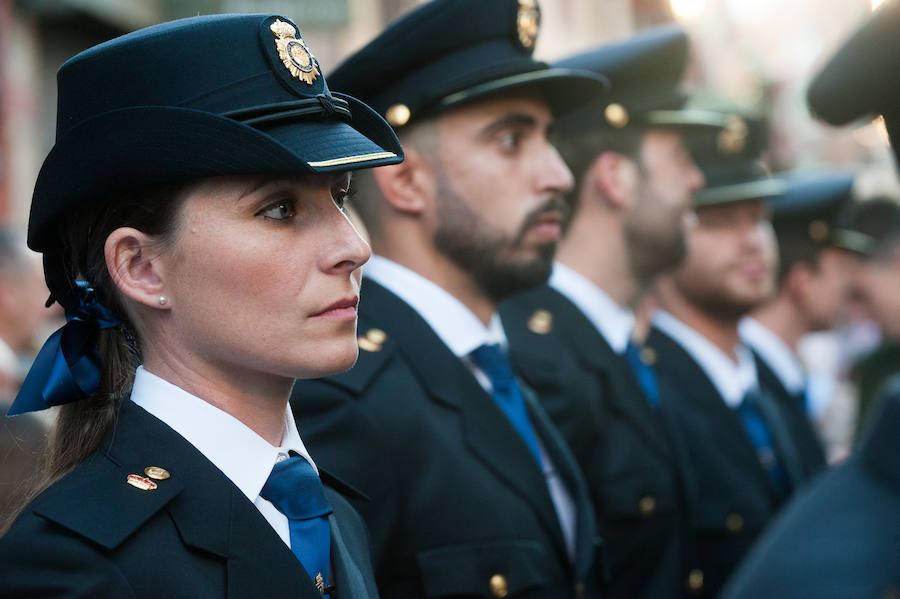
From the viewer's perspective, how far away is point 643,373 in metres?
4.86

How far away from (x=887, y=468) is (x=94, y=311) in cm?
140

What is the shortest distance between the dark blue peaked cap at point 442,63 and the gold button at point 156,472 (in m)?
1.62

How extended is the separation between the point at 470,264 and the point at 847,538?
188 cm

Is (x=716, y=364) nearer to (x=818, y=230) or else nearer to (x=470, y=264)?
(x=818, y=230)

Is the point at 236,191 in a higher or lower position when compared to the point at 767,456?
higher

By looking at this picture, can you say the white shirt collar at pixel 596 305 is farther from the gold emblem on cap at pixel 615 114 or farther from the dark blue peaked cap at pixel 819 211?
the dark blue peaked cap at pixel 819 211

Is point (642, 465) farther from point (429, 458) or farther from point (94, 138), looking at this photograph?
point (94, 138)

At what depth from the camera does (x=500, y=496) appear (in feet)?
9.98

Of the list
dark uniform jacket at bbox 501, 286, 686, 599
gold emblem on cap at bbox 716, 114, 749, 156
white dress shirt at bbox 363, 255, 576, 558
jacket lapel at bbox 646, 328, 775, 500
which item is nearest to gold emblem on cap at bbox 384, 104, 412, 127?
white dress shirt at bbox 363, 255, 576, 558

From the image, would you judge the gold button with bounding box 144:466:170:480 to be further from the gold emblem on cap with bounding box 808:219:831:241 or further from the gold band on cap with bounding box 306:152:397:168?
the gold emblem on cap with bounding box 808:219:831:241

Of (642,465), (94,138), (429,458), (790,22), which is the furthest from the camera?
(790,22)

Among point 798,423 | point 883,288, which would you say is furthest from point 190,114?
point 883,288

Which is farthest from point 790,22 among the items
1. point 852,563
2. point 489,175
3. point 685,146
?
point 852,563

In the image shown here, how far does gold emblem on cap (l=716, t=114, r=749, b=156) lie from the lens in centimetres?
546
